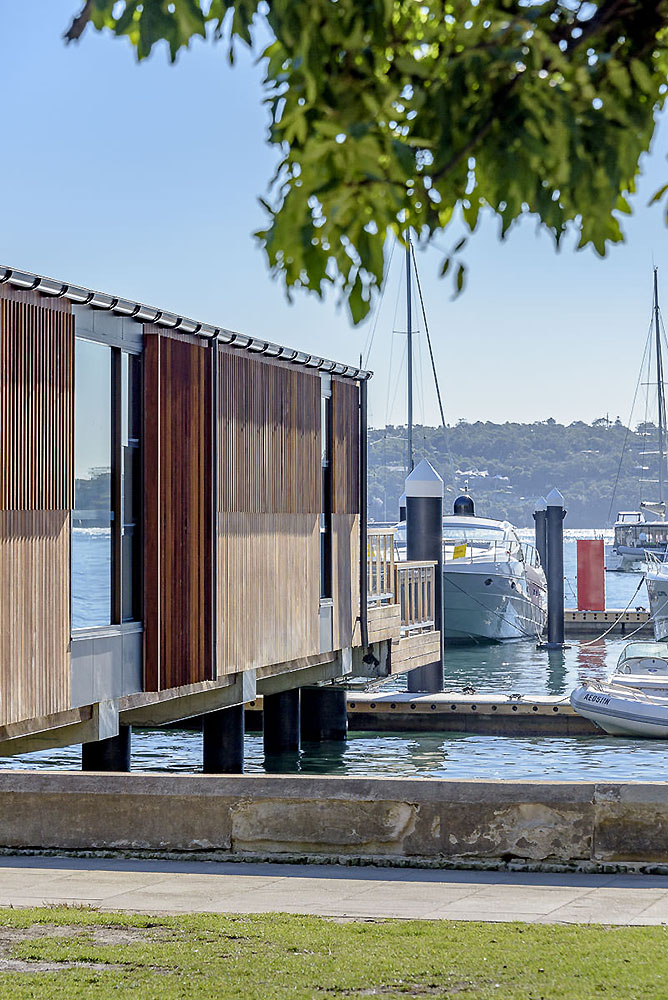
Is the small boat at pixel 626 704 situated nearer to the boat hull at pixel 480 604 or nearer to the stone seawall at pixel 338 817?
the stone seawall at pixel 338 817

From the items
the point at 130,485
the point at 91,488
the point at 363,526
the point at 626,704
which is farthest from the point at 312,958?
the point at 626,704

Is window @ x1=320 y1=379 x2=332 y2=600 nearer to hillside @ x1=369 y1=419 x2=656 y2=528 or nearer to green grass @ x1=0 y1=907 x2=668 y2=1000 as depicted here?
green grass @ x1=0 y1=907 x2=668 y2=1000

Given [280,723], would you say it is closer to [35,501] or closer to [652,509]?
[35,501]

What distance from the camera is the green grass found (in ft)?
20.0

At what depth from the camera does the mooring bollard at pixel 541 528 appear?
43.9 metres

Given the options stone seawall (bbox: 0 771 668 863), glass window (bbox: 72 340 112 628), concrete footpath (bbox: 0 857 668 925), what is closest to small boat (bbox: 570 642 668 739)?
glass window (bbox: 72 340 112 628)

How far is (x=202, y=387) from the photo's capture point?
1498 cm

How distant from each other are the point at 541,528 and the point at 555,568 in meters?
8.16

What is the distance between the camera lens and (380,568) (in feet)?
70.3

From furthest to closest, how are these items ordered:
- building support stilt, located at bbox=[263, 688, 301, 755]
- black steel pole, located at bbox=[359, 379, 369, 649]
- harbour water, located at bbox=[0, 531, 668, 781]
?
building support stilt, located at bbox=[263, 688, 301, 755], harbour water, located at bbox=[0, 531, 668, 781], black steel pole, located at bbox=[359, 379, 369, 649]

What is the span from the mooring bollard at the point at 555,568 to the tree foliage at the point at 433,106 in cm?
3324

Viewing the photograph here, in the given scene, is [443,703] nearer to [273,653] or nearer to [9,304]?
[273,653]

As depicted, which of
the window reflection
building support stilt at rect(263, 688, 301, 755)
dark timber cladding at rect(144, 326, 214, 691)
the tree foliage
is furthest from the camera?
building support stilt at rect(263, 688, 301, 755)

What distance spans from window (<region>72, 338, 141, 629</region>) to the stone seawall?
133 inches
